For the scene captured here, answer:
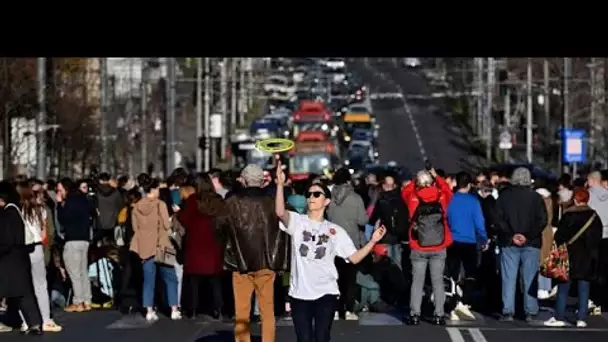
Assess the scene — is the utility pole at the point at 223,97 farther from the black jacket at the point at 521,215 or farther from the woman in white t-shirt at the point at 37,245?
the woman in white t-shirt at the point at 37,245

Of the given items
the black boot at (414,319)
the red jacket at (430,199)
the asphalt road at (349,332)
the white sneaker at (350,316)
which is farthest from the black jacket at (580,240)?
the white sneaker at (350,316)

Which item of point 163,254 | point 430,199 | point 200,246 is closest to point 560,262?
point 430,199

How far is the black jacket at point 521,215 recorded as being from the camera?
2020 centimetres

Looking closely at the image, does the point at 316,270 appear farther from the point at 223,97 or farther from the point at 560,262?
the point at 223,97

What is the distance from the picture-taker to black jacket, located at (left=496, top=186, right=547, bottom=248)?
66.3ft

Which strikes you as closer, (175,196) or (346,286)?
(346,286)

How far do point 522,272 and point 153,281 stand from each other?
4.90 metres

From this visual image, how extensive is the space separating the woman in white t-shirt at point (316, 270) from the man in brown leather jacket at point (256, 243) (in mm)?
1429

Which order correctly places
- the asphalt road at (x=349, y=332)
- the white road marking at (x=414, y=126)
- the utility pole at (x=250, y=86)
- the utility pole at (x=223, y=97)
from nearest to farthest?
1. the asphalt road at (x=349, y=332)
2. the utility pole at (x=223, y=97)
3. the utility pole at (x=250, y=86)
4. the white road marking at (x=414, y=126)

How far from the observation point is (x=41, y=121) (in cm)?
4462

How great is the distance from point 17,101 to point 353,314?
80.2 ft

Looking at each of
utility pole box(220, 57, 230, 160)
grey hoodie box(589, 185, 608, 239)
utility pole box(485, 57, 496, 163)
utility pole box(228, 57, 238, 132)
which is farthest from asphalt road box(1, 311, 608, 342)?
utility pole box(485, 57, 496, 163)

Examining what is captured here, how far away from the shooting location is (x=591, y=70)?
6725cm
